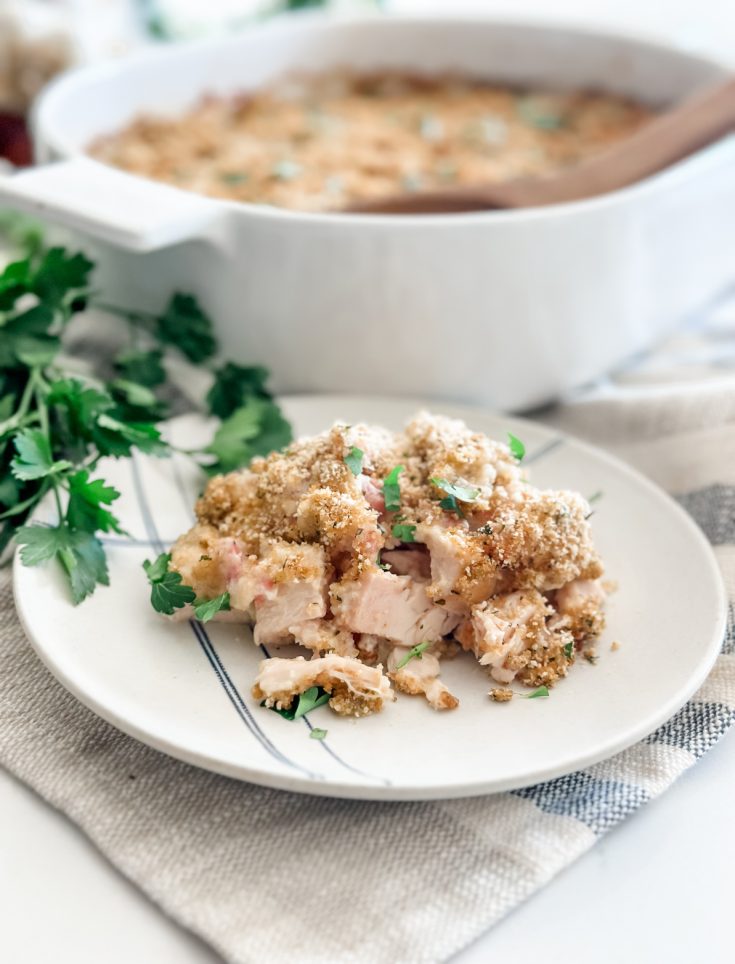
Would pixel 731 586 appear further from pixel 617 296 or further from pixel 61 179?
pixel 61 179

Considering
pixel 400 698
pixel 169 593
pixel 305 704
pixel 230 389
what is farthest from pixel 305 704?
pixel 230 389

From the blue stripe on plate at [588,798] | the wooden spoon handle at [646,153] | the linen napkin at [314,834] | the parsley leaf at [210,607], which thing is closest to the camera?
the linen napkin at [314,834]

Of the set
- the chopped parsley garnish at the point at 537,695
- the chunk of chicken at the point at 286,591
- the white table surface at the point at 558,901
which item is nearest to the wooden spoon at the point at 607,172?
the chunk of chicken at the point at 286,591

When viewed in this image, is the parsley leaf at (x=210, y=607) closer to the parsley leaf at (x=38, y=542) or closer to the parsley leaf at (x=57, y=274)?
the parsley leaf at (x=38, y=542)

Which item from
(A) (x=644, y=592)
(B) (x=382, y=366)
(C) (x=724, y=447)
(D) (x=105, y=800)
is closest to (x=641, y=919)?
(A) (x=644, y=592)

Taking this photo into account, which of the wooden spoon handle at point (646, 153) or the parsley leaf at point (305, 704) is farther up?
the wooden spoon handle at point (646, 153)

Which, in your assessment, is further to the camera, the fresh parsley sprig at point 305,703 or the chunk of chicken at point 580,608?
the chunk of chicken at point 580,608
